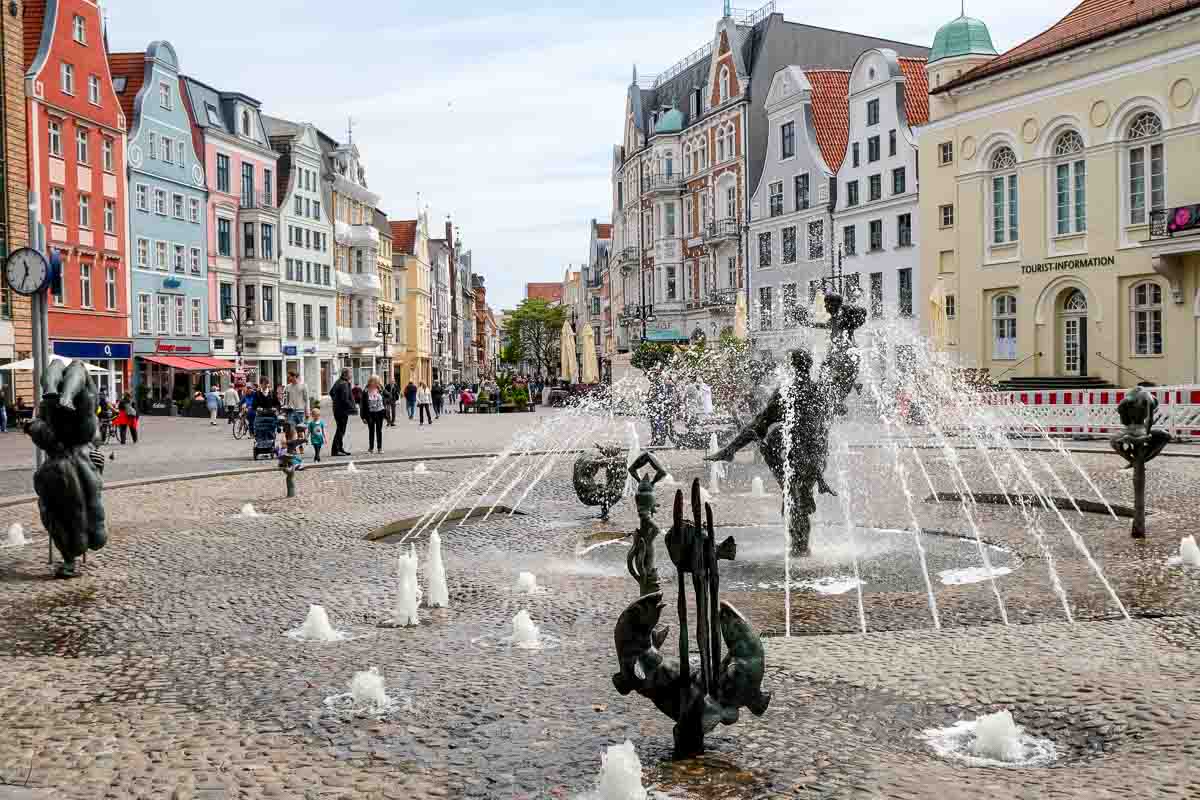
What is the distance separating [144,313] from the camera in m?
48.5

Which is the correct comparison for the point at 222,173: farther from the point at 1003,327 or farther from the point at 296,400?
the point at 1003,327

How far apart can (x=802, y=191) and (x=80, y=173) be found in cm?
3318

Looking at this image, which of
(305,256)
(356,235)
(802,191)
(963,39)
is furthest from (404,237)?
(963,39)

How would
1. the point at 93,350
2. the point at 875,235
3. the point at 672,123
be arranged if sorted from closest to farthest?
the point at 93,350 < the point at 875,235 < the point at 672,123

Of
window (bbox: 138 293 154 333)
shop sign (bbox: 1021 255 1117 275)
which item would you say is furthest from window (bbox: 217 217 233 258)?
shop sign (bbox: 1021 255 1117 275)

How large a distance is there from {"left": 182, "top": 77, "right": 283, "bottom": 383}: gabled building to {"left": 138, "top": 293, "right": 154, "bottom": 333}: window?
5096mm

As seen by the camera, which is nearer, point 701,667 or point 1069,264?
point 701,667

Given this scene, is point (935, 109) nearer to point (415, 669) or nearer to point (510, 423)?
point (510, 423)

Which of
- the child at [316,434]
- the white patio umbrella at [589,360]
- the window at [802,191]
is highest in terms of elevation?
the window at [802,191]

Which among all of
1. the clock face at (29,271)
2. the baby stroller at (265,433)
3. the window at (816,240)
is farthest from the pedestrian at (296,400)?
the window at (816,240)

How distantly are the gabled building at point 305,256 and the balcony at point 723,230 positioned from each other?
954 inches

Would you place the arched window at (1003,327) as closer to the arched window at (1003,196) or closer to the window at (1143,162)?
the arched window at (1003,196)

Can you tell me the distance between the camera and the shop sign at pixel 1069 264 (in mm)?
35125

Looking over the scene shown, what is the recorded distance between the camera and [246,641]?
23.5 feet
